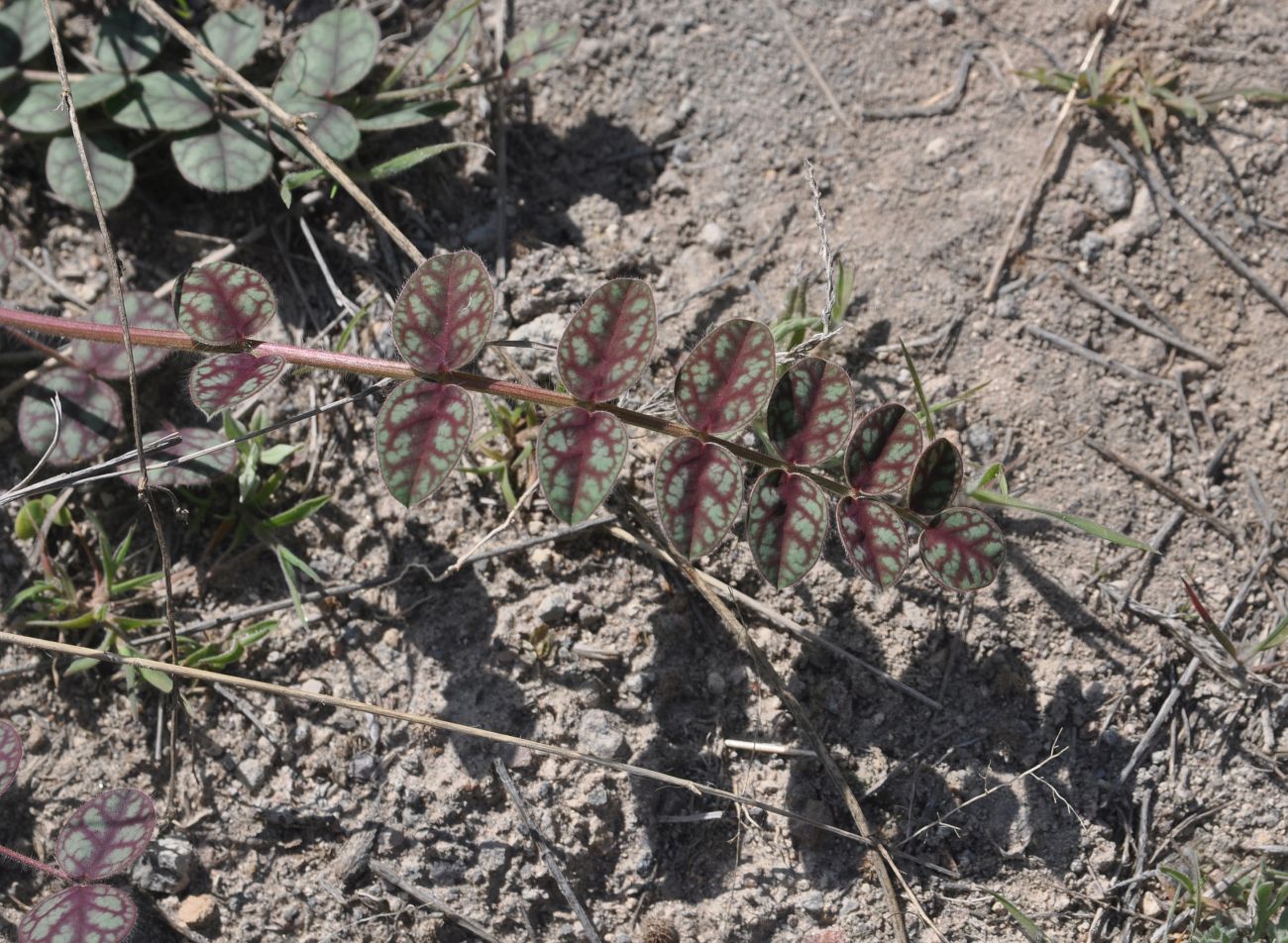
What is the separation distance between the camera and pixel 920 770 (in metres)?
2.64

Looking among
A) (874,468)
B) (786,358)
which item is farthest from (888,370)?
(874,468)

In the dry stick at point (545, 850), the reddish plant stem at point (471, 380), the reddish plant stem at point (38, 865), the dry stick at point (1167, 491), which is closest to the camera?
the reddish plant stem at point (471, 380)

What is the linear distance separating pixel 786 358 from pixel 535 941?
5.14 feet

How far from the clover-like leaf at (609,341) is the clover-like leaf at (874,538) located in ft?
1.81

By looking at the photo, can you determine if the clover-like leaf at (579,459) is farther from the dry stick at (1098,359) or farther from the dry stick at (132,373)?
the dry stick at (1098,359)

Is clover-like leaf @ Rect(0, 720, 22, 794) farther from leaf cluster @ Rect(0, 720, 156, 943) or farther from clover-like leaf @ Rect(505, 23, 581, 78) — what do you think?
clover-like leaf @ Rect(505, 23, 581, 78)

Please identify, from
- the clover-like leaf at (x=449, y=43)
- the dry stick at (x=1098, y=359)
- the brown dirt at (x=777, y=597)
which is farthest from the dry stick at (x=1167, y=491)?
the clover-like leaf at (x=449, y=43)

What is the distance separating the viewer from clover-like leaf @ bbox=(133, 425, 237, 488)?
8.93 ft

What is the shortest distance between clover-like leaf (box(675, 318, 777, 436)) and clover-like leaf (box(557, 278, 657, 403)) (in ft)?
0.34

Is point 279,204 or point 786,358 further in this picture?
point 279,204

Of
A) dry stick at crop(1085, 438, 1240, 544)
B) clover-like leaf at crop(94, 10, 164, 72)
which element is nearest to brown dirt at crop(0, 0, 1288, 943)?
dry stick at crop(1085, 438, 1240, 544)

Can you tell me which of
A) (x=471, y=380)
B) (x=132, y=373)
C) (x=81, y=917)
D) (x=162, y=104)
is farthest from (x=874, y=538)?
(x=162, y=104)

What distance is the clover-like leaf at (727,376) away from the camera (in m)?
2.16

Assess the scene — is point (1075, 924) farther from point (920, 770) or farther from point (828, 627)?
point (828, 627)
